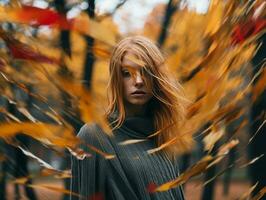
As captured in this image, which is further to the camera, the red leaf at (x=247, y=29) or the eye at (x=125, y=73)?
the eye at (x=125, y=73)

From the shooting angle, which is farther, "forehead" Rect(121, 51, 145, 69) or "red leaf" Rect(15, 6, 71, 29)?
"forehead" Rect(121, 51, 145, 69)

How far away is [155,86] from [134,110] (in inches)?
2.3

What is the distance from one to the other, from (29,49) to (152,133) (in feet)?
0.88

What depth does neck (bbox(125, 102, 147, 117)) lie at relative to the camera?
116 centimetres

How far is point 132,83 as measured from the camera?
1119mm

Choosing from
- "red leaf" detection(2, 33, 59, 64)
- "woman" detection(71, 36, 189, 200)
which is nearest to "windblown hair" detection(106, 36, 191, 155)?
"woman" detection(71, 36, 189, 200)

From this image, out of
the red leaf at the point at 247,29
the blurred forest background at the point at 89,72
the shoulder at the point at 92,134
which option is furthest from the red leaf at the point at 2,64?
the red leaf at the point at 247,29

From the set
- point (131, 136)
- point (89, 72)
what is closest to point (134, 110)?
point (131, 136)

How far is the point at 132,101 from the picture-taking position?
113 cm

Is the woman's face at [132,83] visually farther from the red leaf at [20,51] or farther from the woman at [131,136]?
the red leaf at [20,51]

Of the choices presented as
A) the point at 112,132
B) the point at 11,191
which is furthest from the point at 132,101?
the point at 11,191

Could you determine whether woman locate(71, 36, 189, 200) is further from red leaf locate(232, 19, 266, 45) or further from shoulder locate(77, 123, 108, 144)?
red leaf locate(232, 19, 266, 45)

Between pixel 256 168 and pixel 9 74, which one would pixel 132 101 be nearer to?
pixel 9 74

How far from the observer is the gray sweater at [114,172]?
110 centimetres
